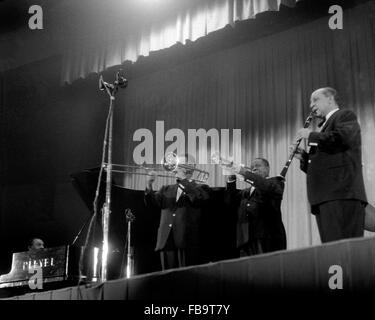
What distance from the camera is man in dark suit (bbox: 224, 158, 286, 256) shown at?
452cm

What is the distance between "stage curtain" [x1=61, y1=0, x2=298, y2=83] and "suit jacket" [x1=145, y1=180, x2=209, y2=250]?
7.13 ft

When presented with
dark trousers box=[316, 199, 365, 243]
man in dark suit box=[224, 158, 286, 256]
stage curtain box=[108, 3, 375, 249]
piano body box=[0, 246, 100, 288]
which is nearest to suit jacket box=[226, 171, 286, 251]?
man in dark suit box=[224, 158, 286, 256]

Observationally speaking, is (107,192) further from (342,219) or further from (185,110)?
(185,110)

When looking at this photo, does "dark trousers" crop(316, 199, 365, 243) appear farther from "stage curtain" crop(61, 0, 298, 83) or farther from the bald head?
"stage curtain" crop(61, 0, 298, 83)

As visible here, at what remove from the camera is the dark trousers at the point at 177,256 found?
4973 mm

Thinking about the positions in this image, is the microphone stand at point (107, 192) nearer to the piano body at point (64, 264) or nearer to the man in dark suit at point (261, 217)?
the piano body at point (64, 264)

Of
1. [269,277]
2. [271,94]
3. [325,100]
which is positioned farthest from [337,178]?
[271,94]

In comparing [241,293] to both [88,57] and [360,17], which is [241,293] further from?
[88,57]

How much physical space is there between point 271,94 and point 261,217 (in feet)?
8.40

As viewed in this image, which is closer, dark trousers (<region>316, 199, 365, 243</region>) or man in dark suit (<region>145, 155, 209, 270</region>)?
dark trousers (<region>316, 199, 365, 243</region>)

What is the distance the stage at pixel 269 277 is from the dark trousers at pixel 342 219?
866 mm

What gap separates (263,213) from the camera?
15.2ft

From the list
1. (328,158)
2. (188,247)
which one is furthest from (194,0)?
(328,158)

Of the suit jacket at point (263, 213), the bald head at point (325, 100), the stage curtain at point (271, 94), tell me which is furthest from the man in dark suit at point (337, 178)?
the stage curtain at point (271, 94)
